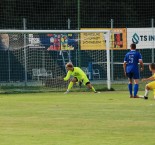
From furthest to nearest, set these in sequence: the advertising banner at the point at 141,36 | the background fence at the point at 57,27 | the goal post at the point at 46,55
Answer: the advertising banner at the point at 141,36 < the background fence at the point at 57,27 < the goal post at the point at 46,55

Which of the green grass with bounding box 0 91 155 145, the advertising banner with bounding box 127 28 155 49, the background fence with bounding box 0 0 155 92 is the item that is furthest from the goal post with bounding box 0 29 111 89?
the green grass with bounding box 0 91 155 145

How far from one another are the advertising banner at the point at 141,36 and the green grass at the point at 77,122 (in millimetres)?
10199

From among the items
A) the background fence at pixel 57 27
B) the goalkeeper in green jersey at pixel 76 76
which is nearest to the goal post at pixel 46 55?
the background fence at pixel 57 27

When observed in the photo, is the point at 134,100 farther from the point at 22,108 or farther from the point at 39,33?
the point at 39,33

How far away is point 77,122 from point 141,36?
16726 millimetres

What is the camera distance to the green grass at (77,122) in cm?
1095

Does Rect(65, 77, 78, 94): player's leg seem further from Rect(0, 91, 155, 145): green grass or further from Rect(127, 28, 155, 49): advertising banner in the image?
Rect(127, 28, 155, 49): advertising banner

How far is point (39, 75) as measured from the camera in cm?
2630

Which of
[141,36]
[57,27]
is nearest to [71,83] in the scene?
[141,36]

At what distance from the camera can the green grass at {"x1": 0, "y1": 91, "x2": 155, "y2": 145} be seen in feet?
35.9

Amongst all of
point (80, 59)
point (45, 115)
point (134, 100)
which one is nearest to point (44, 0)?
point (80, 59)

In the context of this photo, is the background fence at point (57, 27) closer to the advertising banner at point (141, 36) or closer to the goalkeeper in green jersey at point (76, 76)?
the advertising banner at point (141, 36)

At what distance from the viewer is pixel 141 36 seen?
2952 cm

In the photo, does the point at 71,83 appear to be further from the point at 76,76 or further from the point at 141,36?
the point at 141,36
